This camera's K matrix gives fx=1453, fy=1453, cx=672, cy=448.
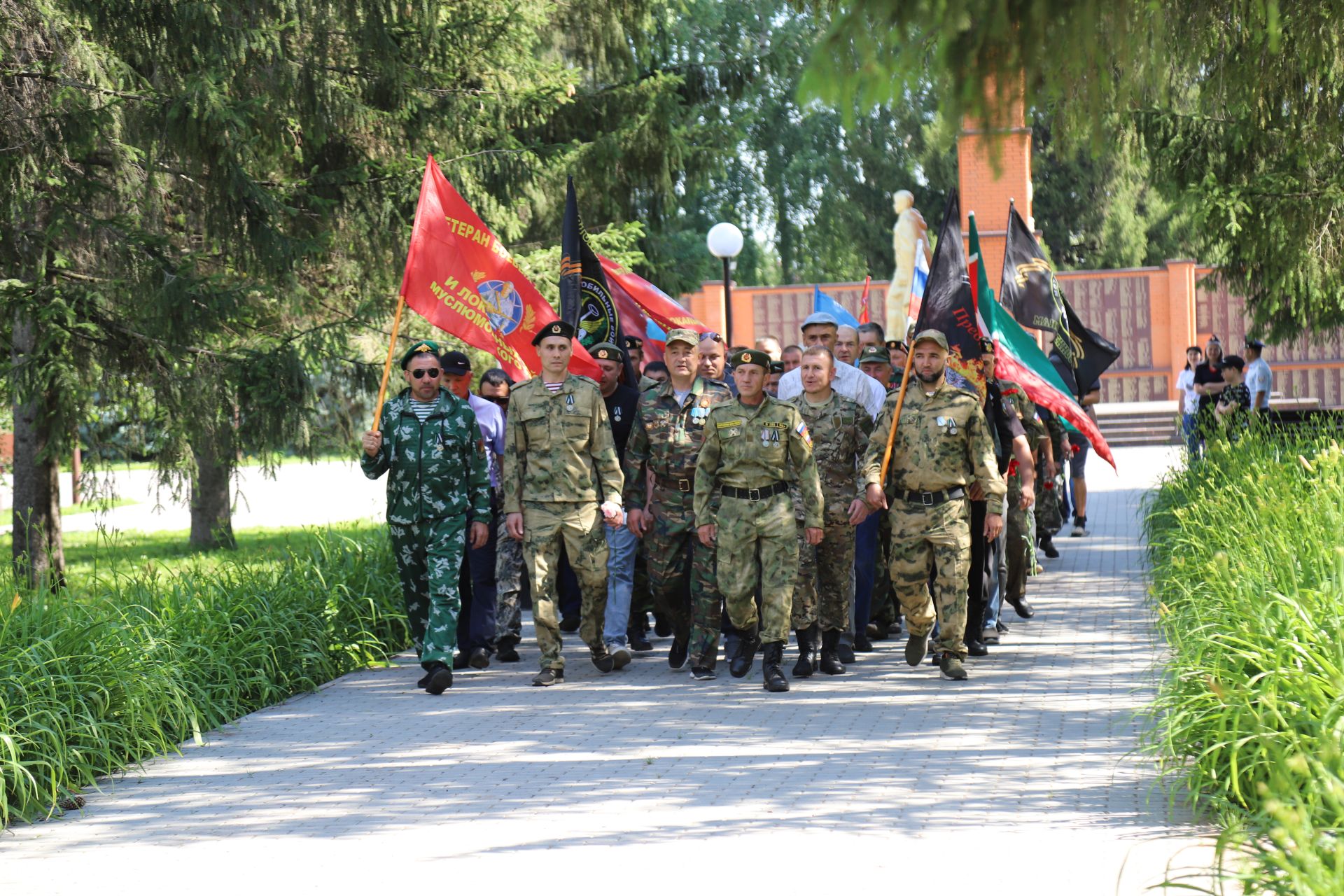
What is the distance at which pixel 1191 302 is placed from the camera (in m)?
35.4

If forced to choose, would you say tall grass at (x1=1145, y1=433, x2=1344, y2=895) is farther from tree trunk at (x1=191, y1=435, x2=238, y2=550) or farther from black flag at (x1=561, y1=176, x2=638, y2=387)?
tree trunk at (x1=191, y1=435, x2=238, y2=550)

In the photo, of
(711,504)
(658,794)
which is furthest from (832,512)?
(658,794)

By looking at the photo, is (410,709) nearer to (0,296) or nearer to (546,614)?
(546,614)

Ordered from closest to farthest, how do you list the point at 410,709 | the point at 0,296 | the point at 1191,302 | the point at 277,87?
the point at 410,709, the point at 0,296, the point at 277,87, the point at 1191,302

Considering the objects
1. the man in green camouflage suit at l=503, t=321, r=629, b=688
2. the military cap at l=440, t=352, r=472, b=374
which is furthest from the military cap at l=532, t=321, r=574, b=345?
the military cap at l=440, t=352, r=472, b=374

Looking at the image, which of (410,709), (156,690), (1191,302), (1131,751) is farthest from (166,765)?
(1191,302)

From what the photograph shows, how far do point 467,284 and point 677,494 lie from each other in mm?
1936

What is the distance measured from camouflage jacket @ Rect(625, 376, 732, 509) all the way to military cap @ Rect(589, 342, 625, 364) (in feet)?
2.86

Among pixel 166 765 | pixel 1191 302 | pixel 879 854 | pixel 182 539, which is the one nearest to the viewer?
pixel 879 854

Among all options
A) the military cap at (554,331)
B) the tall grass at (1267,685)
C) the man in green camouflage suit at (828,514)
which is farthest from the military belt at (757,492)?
the tall grass at (1267,685)

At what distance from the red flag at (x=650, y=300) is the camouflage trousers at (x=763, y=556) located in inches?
136

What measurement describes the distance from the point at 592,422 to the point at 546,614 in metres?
1.21

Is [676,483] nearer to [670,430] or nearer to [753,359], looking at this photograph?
[670,430]

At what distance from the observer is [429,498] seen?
28.8ft
